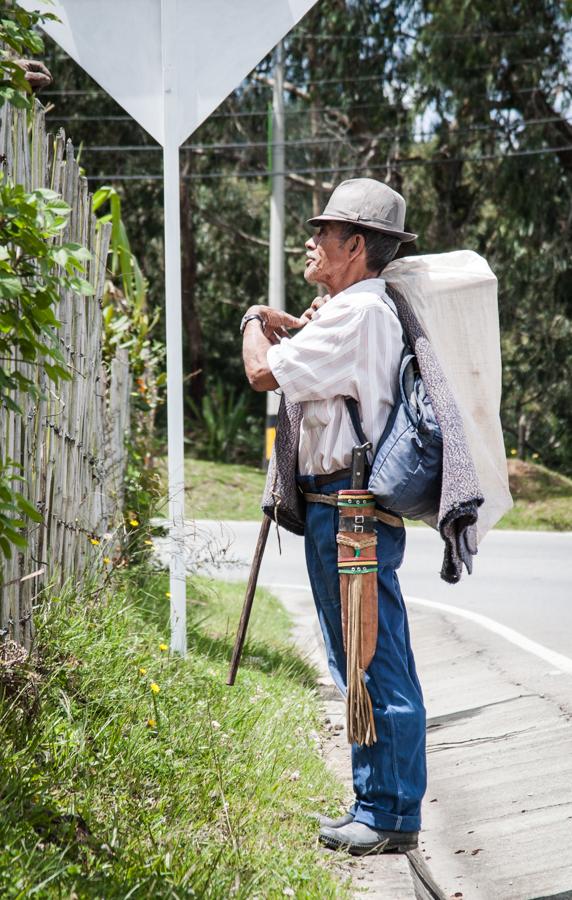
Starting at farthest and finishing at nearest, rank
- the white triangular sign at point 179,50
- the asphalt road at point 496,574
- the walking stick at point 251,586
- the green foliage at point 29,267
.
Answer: the asphalt road at point 496,574, the white triangular sign at point 179,50, the walking stick at point 251,586, the green foliage at point 29,267

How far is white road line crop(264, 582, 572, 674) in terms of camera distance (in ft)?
19.2

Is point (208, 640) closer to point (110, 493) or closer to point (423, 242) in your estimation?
point (110, 493)

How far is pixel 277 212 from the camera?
56.7 feet

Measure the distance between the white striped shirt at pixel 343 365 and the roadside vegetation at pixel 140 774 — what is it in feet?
3.31

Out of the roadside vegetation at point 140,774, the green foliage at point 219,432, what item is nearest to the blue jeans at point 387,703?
the roadside vegetation at point 140,774

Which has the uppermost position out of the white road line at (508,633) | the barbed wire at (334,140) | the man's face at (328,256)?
the barbed wire at (334,140)

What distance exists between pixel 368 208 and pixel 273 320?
489 millimetres

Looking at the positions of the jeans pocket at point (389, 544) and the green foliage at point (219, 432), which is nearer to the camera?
the jeans pocket at point (389, 544)

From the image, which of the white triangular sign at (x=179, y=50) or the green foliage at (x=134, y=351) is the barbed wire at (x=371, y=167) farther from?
the white triangular sign at (x=179, y=50)

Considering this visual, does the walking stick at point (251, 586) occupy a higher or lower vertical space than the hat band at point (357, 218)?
lower

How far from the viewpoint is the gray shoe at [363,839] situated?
3.41 meters

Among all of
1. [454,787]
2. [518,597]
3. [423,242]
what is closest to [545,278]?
[423,242]

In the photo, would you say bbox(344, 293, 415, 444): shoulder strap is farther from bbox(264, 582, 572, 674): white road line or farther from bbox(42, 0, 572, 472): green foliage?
bbox(42, 0, 572, 472): green foliage

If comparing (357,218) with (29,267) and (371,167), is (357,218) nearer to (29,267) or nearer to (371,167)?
(29,267)
